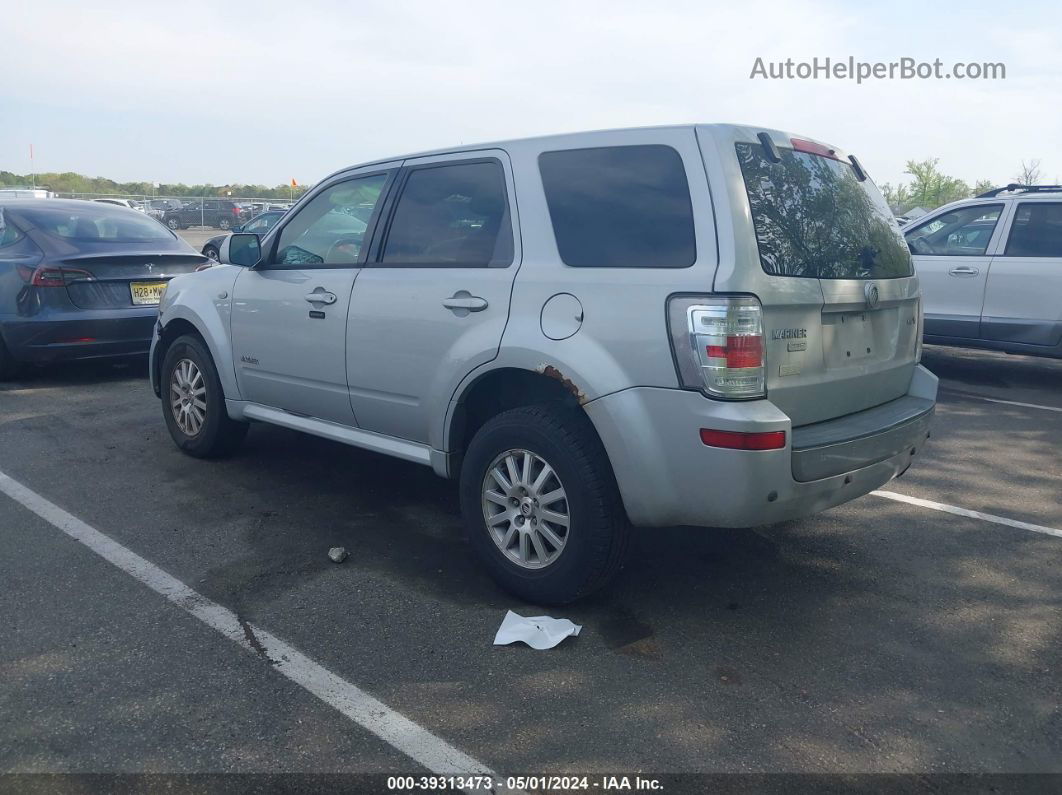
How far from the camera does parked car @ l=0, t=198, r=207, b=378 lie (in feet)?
25.4

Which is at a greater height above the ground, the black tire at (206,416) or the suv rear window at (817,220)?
the suv rear window at (817,220)

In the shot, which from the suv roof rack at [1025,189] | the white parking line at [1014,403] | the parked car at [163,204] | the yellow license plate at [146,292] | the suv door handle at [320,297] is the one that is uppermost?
the parked car at [163,204]

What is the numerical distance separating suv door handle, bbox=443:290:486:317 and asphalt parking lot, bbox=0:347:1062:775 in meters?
1.19

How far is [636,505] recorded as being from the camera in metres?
3.53

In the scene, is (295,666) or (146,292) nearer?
(295,666)

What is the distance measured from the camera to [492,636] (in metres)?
3.63

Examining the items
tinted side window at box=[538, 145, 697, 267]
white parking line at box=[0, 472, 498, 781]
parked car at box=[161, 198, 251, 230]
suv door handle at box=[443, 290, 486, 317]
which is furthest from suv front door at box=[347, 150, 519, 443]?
parked car at box=[161, 198, 251, 230]

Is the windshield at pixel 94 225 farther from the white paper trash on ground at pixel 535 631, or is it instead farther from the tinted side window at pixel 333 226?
the white paper trash on ground at pixel 535 631

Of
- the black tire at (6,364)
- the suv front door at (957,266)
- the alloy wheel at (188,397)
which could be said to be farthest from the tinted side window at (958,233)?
the black tire at (6,364)

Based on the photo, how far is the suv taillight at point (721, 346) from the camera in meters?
3.33

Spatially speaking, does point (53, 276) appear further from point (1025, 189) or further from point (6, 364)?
point (1025, 189)

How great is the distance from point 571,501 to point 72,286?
594 cm

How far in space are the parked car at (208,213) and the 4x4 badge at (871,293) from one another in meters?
40.4

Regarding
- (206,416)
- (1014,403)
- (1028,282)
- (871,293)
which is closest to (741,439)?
(871,293)
